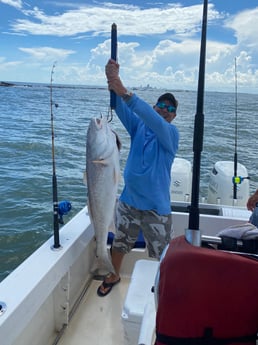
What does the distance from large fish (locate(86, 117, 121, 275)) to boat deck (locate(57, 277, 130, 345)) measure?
2.85 ft

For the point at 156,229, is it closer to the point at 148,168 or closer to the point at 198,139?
the point at 148,168

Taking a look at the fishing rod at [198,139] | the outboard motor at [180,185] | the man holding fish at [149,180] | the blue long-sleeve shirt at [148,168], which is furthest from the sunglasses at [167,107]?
the outboard motor at [180,185]

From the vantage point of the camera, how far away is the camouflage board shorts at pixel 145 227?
9.23 feet

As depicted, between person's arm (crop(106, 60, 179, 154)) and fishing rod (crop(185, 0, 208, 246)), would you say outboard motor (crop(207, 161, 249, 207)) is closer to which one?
person's arm (crop(106, 60, 179, 154))

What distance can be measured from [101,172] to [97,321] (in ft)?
4.62

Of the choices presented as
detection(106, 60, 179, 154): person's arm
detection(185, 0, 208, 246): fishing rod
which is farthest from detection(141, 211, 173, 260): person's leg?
detection(185, 0, 208, 246): fishing rod

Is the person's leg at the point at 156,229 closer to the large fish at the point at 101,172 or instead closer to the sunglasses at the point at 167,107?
the large fish at the point at 101,172

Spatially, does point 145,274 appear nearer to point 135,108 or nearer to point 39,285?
point 39,285

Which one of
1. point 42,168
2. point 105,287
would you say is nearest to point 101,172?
point 105,287

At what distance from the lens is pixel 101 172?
2115mm

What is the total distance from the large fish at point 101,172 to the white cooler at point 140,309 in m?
0.40

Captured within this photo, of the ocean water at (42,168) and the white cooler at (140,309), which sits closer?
the white cooler at (140,309)

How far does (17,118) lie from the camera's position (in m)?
20.2

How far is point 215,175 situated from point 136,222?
268 cm
